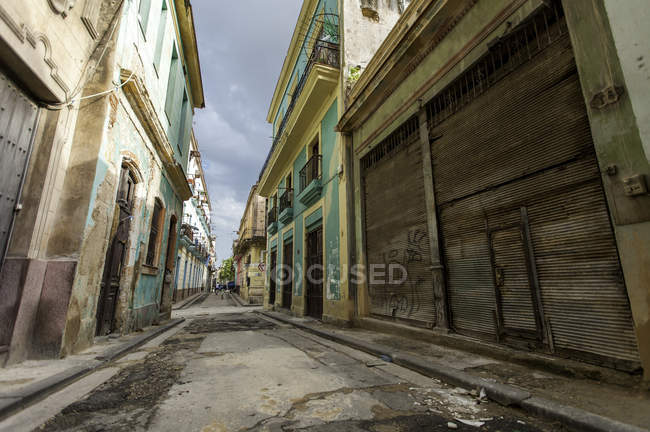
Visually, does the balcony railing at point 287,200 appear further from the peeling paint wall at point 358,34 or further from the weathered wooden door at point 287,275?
the peeling paint wall at point 358,34

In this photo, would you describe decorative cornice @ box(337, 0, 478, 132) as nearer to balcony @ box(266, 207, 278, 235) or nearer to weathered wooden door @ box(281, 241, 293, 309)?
weathered wooden door @ box(281, 241, 293, 309)

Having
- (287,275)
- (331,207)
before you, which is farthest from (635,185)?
(287,275)

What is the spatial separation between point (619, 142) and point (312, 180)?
8.24 metres

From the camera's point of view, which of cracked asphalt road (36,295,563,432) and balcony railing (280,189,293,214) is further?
balcony railing (280,189,293,214)

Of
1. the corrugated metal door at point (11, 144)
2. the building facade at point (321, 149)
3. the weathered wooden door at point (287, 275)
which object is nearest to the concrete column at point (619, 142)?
the building facade at point (321, 149)

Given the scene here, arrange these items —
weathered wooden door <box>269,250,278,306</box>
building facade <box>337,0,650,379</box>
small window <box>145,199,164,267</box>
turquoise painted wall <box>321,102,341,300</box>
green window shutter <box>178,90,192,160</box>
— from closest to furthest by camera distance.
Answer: building facade <box>337,0,650,379</box>
small window <box>145,199,164,267</box>
turquoise painted wall <box>321,102,341,300</box>
green window shutter <box>178,90,192,160</box>
weathered wooden door <box>269,250,278,306</box>

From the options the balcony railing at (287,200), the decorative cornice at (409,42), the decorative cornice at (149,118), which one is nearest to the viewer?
the decorative cornice at (409,42)

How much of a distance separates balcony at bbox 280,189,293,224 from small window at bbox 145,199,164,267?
17.7ft

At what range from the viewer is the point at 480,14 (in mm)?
4840

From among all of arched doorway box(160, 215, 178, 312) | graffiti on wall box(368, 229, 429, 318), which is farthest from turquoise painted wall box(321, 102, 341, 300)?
arched doorway box(160, 215, 178, 312)

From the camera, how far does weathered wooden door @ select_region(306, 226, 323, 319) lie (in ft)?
34.0

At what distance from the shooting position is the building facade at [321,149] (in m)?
9.13

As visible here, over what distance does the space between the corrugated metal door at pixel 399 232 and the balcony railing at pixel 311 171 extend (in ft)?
10.0

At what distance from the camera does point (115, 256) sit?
6336mm
